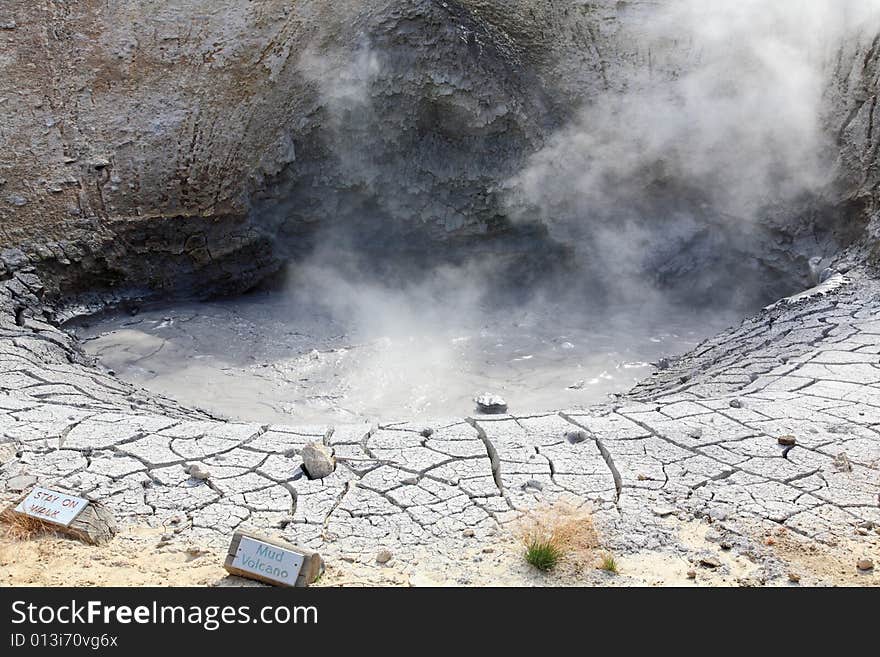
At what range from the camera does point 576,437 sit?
13.1 ft

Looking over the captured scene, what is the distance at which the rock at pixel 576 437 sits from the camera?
3.97m

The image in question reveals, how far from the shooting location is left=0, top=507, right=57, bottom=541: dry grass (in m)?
3.20

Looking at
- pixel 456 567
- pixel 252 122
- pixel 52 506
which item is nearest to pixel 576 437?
pixel 456 567

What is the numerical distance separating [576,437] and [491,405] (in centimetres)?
181

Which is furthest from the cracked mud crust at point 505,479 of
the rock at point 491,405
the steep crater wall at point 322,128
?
the steep crater wall at point 322,128

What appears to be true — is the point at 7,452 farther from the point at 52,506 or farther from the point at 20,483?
the point at 52,506

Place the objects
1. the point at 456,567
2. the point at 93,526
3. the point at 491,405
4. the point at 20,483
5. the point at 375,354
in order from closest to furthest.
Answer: the point at 456,567 < the point at 93,526 < the point at 20,483 < the point at 491,405 < the point at 375,354

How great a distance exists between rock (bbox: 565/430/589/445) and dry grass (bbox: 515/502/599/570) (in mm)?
581

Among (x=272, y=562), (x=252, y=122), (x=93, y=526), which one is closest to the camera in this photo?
(x=272, y=562)

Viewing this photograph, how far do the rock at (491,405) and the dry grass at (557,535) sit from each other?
233 centimetres

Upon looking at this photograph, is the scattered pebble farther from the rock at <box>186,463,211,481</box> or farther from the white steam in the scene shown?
the white steam

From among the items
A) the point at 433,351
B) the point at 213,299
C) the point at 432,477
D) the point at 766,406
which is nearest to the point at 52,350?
the point at 213,299

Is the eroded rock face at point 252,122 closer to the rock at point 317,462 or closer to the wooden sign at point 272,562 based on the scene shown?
the rock at point 317,462

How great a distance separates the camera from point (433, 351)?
730 centimetres
